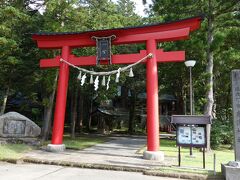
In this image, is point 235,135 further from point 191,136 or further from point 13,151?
point 13,151

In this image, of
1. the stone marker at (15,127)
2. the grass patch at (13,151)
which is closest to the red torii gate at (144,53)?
the grass patch at (13,151)

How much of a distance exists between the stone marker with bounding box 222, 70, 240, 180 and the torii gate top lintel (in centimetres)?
411

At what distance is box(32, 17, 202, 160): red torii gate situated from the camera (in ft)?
37.2

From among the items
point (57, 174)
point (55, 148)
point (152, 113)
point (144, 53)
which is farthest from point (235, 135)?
point (55, 148)

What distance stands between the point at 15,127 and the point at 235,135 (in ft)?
38.0

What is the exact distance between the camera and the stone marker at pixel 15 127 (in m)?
14.8

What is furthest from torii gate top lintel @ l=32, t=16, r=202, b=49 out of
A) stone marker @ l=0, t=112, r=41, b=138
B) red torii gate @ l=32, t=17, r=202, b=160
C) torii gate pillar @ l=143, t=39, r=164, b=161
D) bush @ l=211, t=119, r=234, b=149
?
bush @ l=211, t=119, r=234, b=149

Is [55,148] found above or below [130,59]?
below

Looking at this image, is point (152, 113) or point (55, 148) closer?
point (152, 113)

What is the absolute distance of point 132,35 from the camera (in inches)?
484

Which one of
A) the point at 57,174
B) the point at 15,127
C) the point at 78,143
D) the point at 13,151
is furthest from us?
the point at 78,143

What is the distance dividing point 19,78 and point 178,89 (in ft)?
49.1

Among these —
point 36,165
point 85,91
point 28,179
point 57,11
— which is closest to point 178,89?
point 85,91

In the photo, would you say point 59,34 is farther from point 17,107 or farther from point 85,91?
point 17,107
